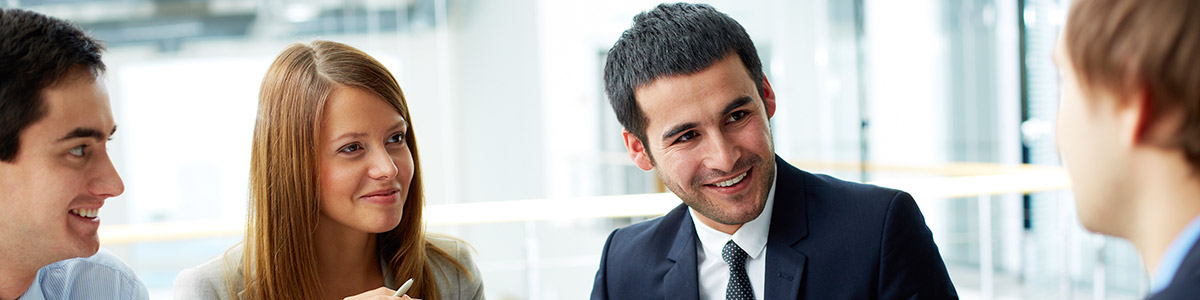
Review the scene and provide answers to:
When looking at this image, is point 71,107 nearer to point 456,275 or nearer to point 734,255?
point 456,275

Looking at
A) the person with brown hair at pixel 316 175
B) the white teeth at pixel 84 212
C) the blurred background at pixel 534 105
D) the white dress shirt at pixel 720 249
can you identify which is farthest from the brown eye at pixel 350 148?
the blurred background at pixel 534 105

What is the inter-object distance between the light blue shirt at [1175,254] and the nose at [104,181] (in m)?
1.41

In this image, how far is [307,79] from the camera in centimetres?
164

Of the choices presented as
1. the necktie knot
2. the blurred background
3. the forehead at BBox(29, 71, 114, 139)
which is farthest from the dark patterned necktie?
the blurred background

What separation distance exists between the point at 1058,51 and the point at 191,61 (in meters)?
4.98

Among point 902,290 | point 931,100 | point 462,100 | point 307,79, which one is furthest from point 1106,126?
point 931,100

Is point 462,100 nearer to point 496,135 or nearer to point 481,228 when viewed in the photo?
point 496,135

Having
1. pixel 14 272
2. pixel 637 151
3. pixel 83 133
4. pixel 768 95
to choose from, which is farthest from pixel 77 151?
pixel 768 95

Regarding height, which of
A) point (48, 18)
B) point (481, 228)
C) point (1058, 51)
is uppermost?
point (48, 18)

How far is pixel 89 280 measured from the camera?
166 cm

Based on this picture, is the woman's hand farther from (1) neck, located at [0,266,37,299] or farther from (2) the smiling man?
(1) neck, located at [0,266,37,299]

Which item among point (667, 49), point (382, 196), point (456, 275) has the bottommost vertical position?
point (456, 275)

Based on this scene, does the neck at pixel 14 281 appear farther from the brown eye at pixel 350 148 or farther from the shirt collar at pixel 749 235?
the shirt collar at pixel 749 235

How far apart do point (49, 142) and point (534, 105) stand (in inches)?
175
